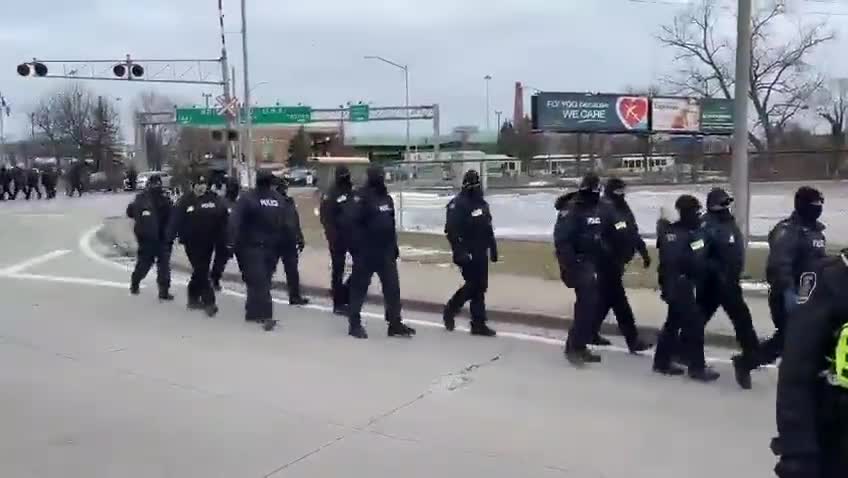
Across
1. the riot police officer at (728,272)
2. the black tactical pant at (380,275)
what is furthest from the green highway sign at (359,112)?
the riot police officer at (728,272)

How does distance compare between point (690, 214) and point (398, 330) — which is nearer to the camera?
point (690, 214)

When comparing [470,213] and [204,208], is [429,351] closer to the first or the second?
[470,213]

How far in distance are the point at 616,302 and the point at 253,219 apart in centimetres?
407

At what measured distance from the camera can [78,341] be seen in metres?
9.35

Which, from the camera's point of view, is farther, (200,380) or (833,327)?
(200,380)

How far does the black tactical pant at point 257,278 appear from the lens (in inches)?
397

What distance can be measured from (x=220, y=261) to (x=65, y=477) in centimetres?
725

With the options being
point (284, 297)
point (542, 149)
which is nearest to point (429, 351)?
point (284, 297)

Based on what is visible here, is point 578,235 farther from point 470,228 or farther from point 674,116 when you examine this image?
point 674,116

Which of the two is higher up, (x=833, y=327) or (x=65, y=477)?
(x=833, y=327)

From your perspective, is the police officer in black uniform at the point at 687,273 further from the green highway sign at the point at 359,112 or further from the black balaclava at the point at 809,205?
the green highway sign at the point at 359,112

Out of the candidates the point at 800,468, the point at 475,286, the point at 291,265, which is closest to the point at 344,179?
the point at 291,265

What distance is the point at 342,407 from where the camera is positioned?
6.73 metres

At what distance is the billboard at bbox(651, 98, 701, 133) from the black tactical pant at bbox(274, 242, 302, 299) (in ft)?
126
